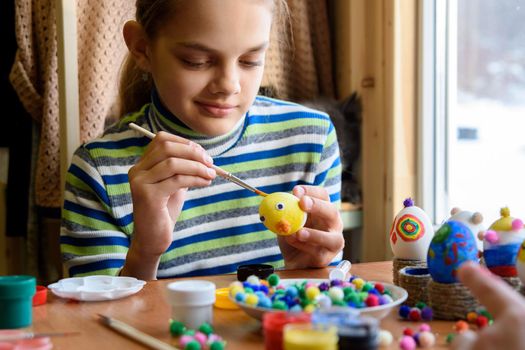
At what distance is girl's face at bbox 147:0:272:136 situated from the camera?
46.4 inches

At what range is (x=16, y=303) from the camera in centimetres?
81

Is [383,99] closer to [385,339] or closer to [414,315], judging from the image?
[414,315]

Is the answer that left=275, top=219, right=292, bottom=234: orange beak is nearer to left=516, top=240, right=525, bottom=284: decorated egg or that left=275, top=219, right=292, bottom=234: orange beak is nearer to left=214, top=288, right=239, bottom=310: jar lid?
left=214, top=288, right=239, bottom=310: jar lid

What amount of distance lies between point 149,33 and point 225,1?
0.21 m

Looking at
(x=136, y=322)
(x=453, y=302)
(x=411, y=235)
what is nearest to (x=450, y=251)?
(x=453, y=302)

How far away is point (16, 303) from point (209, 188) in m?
0.65

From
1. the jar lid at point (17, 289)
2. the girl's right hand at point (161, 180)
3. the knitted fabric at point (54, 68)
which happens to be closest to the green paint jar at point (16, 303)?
the jar lid at point (17, 289)

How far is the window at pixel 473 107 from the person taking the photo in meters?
1.80

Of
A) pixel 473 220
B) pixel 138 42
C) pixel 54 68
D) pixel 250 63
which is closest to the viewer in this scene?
pixel 473 220

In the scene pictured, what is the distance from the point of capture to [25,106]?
191 centimetres

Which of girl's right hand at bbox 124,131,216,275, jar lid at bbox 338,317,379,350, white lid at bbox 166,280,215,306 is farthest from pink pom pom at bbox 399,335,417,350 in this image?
girl's right hand at bbox 124,131,216,275

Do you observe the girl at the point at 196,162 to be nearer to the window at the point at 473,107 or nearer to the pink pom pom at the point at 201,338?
the pink pom pom at the point at 201,338

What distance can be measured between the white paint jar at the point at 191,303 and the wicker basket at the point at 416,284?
27 cm

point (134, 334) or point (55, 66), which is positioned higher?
point (55, 66)
